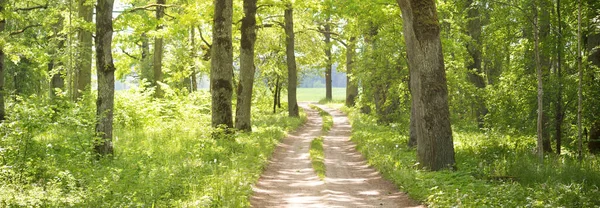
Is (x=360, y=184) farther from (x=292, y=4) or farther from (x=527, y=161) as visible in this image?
(x=292, y=4)

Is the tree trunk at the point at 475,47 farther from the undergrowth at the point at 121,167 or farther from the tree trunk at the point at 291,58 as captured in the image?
the undergrowth at the point at 121,167

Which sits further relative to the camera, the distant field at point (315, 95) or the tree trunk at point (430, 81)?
the distant field at point (315, 95)

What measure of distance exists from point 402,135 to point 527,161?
823 centimetres

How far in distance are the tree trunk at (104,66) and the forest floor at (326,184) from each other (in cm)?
394

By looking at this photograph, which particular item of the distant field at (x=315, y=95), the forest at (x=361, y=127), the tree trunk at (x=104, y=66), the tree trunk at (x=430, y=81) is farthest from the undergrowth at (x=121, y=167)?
the distant field at (x=315, y=95)

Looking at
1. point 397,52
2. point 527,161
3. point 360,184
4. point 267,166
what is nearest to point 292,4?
point 397,52

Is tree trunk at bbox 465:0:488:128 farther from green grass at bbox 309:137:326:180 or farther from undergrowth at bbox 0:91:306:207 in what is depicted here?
undergrowth at bbox 0:91:306:207

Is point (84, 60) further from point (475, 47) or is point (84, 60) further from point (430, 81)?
point (475, 47)

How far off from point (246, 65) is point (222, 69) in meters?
3.94

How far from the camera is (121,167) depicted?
11852 millimetres

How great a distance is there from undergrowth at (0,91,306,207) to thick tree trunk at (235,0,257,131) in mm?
3917

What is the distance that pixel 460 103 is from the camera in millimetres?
21359

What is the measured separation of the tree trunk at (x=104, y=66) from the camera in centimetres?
1226

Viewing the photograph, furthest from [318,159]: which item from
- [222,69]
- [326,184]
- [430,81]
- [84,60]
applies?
[84,60]
